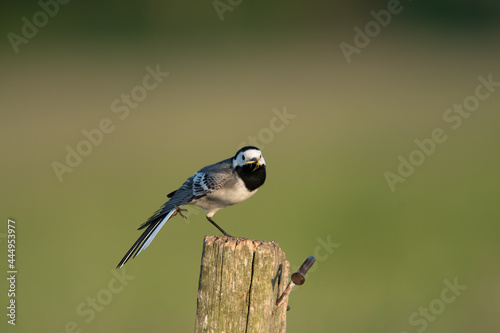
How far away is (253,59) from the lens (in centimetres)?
1669

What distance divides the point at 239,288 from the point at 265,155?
7909 mm

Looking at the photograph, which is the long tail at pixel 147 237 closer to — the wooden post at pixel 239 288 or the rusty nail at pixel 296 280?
the wooden post at pixel 239 288

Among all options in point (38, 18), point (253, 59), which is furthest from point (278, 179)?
point (38, 18)

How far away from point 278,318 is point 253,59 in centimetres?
1333

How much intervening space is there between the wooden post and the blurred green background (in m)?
3.86

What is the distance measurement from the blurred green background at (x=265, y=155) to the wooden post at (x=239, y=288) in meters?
3.86

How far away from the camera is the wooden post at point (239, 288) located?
11.8 ft

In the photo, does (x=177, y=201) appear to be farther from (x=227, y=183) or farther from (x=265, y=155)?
(x=265, y=155)

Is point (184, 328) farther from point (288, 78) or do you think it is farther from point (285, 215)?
point (288, 78)

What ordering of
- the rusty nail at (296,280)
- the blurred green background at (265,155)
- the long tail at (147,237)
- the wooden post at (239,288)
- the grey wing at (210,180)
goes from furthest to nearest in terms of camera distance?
the blurred green background at (265,155) → the grey wing at (210,180) → the long tail at (147,237) → the rusty nail at (296,280) → the wooden post at (239,288)

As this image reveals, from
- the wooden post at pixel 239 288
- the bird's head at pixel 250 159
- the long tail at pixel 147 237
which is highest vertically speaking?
the bird's head at pixel 250 159

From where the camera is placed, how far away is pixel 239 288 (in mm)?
3623

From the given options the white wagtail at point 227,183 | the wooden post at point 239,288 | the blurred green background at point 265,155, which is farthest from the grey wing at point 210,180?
the blurred green background at point 265,155

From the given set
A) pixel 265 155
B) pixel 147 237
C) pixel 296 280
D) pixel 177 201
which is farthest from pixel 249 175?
pixel 265 155
